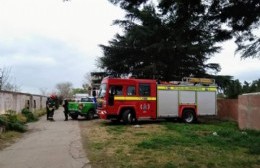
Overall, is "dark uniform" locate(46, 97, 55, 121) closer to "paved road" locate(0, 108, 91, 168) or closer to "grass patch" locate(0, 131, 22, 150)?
"grass patch" locate(0, 131, 22, 150)

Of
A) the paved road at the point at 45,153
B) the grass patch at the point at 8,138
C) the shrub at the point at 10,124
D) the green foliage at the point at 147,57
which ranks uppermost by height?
the green foliage at the point at 147,57

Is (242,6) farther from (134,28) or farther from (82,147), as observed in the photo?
(134,28)

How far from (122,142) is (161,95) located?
1210 centimetres

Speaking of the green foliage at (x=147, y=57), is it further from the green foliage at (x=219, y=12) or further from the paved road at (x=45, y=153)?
the green foliage at (x=219, y=12)

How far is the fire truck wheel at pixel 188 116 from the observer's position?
29.9 m

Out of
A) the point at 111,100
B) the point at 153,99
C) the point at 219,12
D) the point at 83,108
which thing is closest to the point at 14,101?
the point at 83,108

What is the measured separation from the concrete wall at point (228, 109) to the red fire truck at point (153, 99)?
146cm

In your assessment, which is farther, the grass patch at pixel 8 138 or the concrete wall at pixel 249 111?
the concrete wall at pixel 249 111

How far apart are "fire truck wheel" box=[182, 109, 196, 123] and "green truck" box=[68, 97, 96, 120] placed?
22.9ft

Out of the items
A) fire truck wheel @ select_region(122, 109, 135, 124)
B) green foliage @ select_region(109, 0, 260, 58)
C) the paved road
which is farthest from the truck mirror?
green foliage @ select_region(109, 0, 260, 58)

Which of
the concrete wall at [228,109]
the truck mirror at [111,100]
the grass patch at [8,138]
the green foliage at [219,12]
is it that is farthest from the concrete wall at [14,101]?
the green foliage at [219,12]

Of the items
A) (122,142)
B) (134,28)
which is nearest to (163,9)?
(122,142)

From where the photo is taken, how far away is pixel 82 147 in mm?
15602

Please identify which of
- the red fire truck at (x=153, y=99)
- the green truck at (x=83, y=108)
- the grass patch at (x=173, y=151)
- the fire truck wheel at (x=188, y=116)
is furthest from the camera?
the green truck at (x=83, y=108)
